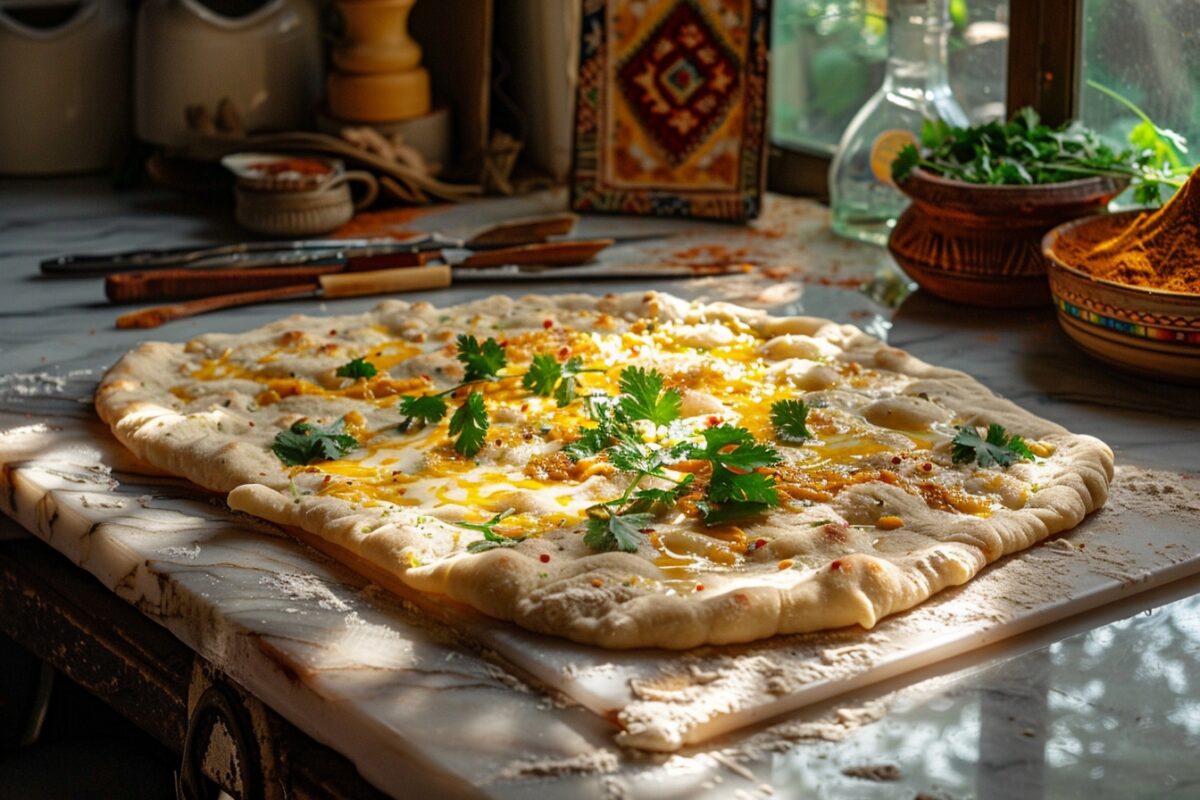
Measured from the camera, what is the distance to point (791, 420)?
6.93ft

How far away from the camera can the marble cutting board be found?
59.0 inches

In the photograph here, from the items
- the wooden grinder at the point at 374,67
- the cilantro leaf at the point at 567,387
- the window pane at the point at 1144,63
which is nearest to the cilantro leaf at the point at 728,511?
the cilantro leaf at the point at 567,387

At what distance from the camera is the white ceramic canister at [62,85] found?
398 centimetres

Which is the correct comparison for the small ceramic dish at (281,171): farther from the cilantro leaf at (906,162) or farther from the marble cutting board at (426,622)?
the marble cutting board at (426,622)

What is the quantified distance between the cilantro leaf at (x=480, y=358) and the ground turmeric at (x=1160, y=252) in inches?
38.5

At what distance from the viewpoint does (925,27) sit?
3182 mm

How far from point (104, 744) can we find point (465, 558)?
1208 millimetres

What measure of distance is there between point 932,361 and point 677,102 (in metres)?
1.15

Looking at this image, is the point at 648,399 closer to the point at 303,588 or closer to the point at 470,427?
the point at 470,427

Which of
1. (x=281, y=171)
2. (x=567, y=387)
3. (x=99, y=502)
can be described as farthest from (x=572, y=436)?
(x=281, y=171)

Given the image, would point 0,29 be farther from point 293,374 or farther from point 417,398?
point 417,398

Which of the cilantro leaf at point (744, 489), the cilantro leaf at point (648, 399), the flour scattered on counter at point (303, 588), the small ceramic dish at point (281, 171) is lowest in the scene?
the flour scattered on counter at point (303, 588)

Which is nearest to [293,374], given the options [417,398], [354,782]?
[417,398]

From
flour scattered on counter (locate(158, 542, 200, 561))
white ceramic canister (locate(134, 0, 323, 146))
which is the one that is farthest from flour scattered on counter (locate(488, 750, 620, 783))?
white ceramic canister (locate(134, 0, 323, 146))
